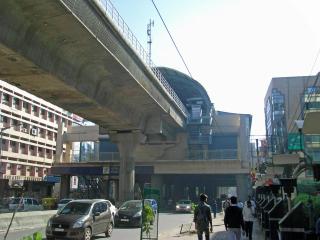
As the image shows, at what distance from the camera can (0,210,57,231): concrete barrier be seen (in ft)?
72.3

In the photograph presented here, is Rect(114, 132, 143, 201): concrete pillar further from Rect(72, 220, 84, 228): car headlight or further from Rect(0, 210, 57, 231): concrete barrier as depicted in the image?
Rect(72, 220, 84, 228): car headlight

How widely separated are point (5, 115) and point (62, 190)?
21.0m

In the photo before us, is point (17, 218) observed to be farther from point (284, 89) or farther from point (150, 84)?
point (284, 89)

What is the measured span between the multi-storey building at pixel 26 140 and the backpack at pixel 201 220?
192ft

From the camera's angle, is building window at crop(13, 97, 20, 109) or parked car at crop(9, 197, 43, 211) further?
building window at crop(13, 97, 20, 109)

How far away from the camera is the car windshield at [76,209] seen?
1875cm

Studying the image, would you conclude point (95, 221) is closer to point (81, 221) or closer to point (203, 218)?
point (81, 221)

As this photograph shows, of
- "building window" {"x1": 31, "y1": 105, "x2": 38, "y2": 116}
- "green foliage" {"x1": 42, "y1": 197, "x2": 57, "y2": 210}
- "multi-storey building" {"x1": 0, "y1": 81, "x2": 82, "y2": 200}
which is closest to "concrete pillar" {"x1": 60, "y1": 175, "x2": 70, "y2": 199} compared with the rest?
"multi-storey building" {"x1": 0, "y1": 81, "x2": 82, "y2": 200}

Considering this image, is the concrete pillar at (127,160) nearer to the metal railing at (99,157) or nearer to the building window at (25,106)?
the metal railing at (99,157)

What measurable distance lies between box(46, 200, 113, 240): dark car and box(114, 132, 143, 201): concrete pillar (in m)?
22.5

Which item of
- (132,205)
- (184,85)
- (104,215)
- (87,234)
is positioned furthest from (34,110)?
(87,234)

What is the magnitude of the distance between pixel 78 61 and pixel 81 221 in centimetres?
1039

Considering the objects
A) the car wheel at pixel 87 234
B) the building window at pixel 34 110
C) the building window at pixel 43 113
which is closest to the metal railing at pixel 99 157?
the building window at pixel 34 110

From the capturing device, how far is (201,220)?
1352 cm
